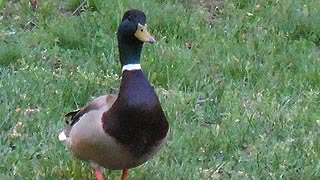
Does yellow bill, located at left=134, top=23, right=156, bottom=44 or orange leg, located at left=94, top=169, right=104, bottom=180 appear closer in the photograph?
yellow bill, located at left=134, top=23, right=156, bottom=44

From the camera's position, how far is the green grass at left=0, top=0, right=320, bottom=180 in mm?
5523

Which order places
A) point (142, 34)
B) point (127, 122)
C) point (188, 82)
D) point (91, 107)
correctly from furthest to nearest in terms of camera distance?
point (188, 82) < point (91, 107) < point (142, 34) < point (127, 122)

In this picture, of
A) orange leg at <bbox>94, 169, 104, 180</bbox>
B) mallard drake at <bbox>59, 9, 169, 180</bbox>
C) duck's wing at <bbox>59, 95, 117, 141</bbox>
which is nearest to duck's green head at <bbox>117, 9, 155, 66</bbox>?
mallard drake at <bbox>59, 9, 169, 180</bbox>

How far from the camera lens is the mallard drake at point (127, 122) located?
4.69 meters

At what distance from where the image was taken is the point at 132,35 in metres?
4.92

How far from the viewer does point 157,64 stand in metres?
6.80

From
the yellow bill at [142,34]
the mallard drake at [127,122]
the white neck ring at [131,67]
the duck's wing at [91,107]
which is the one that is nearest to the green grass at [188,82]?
the duck's wing at [91,107]

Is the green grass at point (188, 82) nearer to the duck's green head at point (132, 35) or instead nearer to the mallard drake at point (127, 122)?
the mallard drake at point (127, 122)

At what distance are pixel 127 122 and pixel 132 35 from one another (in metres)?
0.51

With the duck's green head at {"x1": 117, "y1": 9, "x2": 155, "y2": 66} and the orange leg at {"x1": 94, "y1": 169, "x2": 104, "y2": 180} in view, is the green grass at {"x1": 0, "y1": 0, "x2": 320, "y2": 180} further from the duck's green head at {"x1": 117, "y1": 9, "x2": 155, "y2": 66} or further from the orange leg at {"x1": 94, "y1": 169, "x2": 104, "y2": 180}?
the duck's green head at {"x1": 117, "y1": 9, "x2": 155, "y2": 66}

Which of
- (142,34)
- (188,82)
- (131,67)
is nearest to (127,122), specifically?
(131,67)

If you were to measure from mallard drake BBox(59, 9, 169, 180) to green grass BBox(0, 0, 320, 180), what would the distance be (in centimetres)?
44

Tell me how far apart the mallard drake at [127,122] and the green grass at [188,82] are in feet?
1.44

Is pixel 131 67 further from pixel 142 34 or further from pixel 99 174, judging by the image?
pixel 99 174
